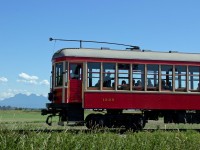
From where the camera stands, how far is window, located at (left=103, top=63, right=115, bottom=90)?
19.1 meters

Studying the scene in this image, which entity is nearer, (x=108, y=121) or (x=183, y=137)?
(x=183, y=137)

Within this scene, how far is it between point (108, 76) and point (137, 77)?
4.50 feet

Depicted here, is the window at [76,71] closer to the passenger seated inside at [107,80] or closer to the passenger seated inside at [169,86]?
the passenger seated inside at [107,80]

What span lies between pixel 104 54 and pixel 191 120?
17.7ft

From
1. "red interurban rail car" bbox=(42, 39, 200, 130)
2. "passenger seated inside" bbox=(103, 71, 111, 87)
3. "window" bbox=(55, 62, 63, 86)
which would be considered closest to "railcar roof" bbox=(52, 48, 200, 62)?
"red interurban rail car" bbox=(42, 39, 200, 130)

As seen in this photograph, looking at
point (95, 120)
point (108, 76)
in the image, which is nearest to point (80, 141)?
point (95, 120)

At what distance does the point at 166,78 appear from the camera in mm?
19875

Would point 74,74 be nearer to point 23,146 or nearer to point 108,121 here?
point 108,121

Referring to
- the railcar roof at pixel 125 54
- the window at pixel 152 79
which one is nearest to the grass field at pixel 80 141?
the window at pixel 152 79

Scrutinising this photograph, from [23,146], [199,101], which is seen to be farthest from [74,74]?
[23,146]

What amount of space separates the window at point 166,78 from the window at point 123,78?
Answer: 1.69 m

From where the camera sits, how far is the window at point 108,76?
62.7 feet

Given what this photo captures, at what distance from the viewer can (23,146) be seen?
725 cm

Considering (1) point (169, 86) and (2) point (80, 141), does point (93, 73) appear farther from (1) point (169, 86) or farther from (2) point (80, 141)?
(2) point (80, 141)
